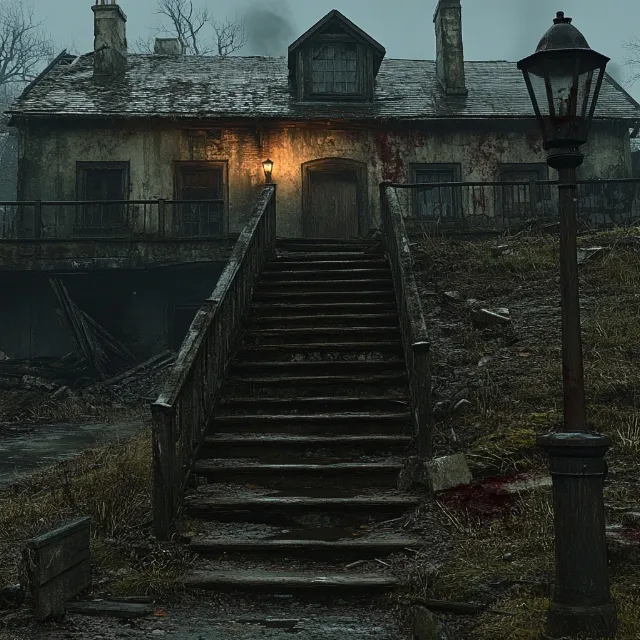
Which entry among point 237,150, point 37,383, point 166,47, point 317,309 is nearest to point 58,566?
point 317,309

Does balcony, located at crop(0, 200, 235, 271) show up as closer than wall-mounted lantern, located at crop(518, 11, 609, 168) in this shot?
No

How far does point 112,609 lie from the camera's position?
14.2 feet

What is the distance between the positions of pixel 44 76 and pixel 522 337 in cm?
1484

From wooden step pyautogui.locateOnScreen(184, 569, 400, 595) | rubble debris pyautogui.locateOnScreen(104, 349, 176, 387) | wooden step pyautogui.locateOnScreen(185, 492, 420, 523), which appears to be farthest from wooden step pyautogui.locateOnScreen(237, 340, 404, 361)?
rubble debris pyautogui.locateOnScreen(104, 349, 176, 387)

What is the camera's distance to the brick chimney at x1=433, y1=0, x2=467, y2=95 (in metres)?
18.7

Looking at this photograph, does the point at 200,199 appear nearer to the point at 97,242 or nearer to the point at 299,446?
the point at 97,242

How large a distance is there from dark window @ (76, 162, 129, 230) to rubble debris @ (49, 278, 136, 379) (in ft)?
5.30

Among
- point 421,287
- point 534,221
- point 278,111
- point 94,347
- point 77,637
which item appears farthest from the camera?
→ point 278,111

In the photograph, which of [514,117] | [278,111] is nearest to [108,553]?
[278,111]

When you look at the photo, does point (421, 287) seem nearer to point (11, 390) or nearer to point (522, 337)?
Result: point (522, 337)

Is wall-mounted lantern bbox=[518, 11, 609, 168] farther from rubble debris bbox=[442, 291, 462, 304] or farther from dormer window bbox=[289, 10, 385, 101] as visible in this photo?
dormer window bbox=[289, 10, 385, 101]

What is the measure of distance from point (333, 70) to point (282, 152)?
2528 mm

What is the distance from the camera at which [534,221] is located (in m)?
14.0

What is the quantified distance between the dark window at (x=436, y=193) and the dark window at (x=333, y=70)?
99.9 inches
